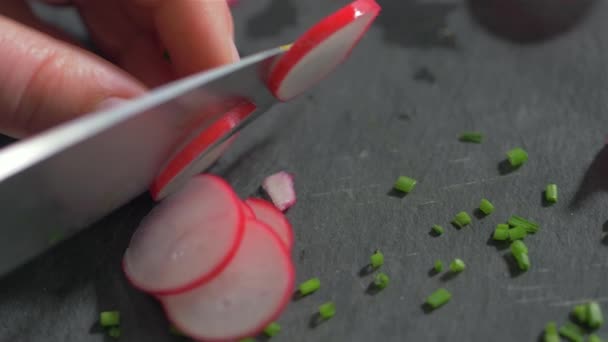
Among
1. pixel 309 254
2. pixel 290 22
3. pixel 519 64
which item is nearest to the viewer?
pixel 309 254

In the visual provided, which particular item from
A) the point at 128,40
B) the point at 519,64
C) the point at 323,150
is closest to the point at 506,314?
the point at 323,150

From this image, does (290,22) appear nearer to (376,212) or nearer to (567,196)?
(376,212)

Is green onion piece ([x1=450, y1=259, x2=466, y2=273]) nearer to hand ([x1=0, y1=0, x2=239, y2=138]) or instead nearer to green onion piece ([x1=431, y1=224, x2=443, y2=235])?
green onion piece ([x1=431, y1=224, x2=443, y2=235])

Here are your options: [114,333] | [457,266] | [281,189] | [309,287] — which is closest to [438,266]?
[457,266]

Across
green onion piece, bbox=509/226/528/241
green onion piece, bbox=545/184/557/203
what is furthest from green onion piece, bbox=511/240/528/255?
green onion piece, bbox=545/184/557/203

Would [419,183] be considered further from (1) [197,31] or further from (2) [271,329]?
(1) [197,31]
